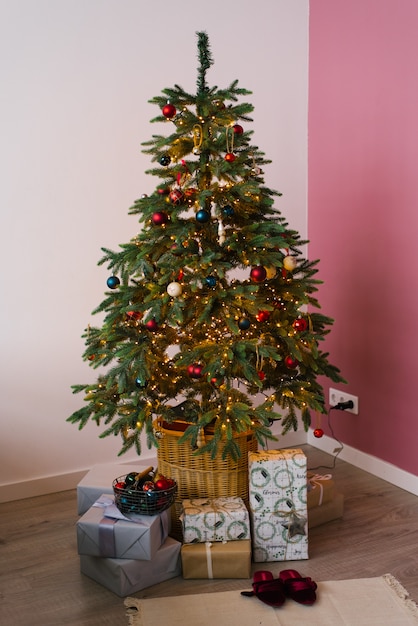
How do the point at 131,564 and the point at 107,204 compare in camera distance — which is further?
the point at 107,204

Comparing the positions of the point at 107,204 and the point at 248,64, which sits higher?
the point at 248,64

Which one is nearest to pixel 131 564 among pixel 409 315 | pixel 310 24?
pixel 409 315

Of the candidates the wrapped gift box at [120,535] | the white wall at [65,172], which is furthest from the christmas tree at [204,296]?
the white wall at [65,172]

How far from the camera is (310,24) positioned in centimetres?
351

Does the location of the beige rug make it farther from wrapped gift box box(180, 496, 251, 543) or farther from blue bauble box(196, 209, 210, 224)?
blue bauble box(196, 209, 210, 224)

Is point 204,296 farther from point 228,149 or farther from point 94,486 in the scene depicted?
point 94,486

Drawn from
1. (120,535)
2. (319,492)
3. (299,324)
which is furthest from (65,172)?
(319,492)

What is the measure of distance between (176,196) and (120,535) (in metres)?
1.11

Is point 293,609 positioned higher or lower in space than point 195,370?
lower

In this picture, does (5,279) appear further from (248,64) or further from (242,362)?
(248,64)

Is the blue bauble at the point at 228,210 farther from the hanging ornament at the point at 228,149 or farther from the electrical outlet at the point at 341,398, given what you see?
the electrical outlet at the point at 341,398

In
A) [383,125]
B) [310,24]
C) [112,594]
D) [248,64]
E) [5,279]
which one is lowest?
[112,594]

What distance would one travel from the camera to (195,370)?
2383 mm

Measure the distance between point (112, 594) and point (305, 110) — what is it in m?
2.41
